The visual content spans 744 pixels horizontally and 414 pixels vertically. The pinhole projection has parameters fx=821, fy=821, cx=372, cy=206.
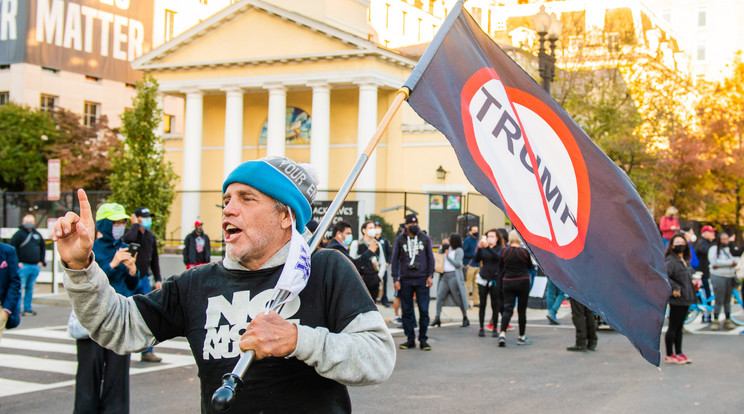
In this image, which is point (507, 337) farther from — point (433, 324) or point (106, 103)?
point (106, 103)

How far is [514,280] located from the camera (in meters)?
12.7

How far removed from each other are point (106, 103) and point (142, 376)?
53.9m

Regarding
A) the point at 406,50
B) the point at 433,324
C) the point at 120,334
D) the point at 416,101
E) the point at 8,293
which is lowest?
the point at 433,324

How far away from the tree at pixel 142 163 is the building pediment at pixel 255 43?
2014 centimetres

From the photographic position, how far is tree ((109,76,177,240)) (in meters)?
22.1

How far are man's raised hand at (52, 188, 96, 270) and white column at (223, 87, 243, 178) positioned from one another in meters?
42.9

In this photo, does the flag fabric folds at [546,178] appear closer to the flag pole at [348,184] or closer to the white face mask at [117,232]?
the flag pole at [348,184]

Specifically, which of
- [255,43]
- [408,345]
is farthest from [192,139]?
[408,345]

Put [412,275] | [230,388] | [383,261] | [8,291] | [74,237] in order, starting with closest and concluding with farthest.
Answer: [230,388] → [74,237] → [8,291] → [412,275] → [383,261]

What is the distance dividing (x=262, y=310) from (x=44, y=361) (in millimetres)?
8731

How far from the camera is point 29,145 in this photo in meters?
47.7

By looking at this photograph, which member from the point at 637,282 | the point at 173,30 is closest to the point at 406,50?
the point at 173,30

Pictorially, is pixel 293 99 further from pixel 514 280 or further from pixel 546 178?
pixel 546 178

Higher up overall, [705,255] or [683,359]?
[705,255]
